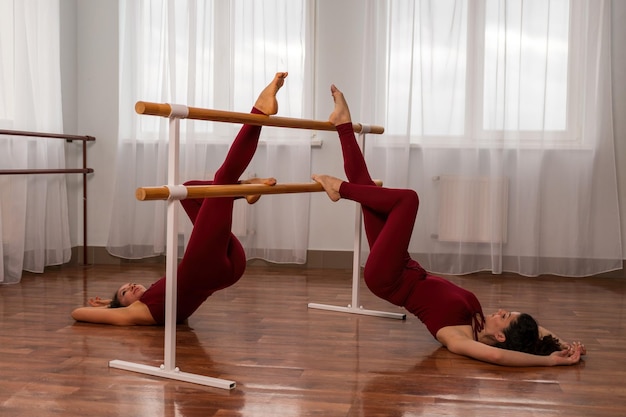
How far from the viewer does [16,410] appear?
203cm

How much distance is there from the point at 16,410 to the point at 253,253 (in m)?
2.75

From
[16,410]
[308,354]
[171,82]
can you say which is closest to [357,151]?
→ [308,354]

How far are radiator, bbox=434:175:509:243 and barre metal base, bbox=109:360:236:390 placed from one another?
2.52 meters

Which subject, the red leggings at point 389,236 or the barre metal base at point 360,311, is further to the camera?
the barre metal base at point 360,311

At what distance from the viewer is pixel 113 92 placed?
4.93m

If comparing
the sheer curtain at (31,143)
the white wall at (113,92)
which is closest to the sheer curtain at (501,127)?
the white wall at (113,92)

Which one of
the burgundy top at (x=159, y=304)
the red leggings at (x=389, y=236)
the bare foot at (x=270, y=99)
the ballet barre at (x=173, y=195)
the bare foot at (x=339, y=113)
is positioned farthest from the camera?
the bare foot at (x=339, y=113)

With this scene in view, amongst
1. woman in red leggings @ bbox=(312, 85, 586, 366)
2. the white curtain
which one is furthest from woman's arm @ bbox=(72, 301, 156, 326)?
the white curtain

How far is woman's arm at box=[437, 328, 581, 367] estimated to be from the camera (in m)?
2.53

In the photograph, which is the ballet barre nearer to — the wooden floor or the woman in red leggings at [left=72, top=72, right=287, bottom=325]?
the wooden floor

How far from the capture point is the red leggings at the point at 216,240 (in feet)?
8.82

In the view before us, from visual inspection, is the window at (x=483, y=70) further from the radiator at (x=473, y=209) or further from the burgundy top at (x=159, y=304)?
the burgundy top at (x=159, y=304)

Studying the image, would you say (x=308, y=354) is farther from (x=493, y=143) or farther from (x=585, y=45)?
(x=585, y=45)

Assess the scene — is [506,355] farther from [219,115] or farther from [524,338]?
[219,115]
